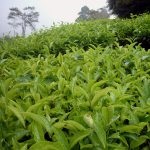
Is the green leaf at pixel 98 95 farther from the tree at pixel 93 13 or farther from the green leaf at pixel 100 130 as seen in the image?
the tree at pixel 93 13

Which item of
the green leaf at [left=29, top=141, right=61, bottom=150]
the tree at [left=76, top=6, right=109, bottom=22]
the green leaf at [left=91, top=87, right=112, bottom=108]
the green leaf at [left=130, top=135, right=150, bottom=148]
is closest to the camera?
the green leaf at [left=29, top=141, right=61, bottom=150]

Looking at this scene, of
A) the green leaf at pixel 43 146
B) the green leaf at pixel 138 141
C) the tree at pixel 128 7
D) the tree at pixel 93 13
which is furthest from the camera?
the tree at pixel 93 13

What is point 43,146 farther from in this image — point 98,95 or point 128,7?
point 128,7

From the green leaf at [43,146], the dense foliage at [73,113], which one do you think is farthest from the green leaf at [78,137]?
the green leaf at [43,146]

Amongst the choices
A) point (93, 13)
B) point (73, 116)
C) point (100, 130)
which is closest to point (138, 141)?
point (100, 130)

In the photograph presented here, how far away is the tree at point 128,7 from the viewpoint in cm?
1245

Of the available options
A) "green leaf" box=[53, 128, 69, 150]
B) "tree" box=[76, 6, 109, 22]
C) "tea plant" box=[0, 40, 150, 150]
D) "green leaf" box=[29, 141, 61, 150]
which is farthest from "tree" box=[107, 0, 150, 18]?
"tree" box=[76, 6, 109, 22]

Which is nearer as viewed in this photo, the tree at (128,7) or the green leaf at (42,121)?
the green leaf at (42,121)

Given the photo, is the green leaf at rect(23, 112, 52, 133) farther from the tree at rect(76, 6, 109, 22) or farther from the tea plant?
the tree at rect(76, 6, 109, 22)

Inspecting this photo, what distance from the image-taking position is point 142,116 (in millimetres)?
1733

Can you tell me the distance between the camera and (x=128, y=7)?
13.0 meters

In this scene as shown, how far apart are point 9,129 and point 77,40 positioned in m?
3.99

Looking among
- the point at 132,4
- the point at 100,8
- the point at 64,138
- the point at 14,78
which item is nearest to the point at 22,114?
the point at 64,138

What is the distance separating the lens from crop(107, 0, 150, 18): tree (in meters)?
12.4
